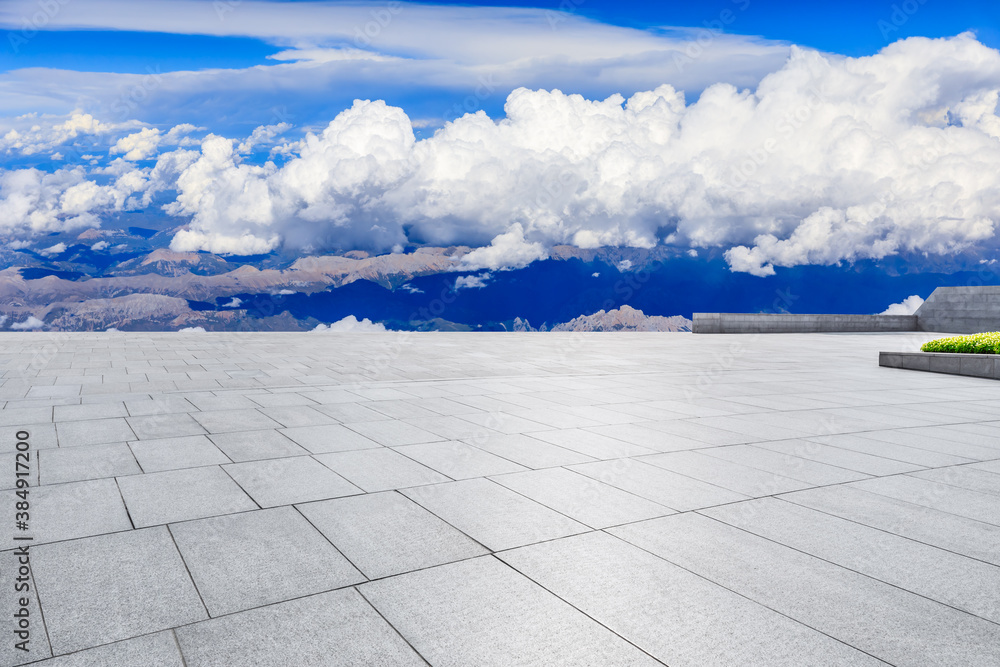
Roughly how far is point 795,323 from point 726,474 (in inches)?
1104

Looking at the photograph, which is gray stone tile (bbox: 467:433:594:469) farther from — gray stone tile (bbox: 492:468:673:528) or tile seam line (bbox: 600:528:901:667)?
tile seam line (bbox: 600:528:901:667)

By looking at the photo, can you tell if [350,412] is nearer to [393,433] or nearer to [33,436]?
[393,433]

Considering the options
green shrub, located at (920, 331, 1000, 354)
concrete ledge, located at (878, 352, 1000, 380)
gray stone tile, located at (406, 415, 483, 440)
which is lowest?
gray stone tile, located at (406, 415, 483, 440)

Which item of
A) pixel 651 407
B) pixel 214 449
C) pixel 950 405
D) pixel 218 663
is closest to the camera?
pixel 218 663

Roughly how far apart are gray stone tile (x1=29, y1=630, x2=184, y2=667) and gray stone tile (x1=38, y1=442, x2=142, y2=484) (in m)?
3.11

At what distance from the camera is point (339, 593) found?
356 cm

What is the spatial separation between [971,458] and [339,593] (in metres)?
6.72

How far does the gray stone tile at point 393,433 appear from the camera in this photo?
722 cm

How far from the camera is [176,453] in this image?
257 inches

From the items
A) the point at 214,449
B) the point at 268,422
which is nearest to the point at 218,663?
the point at 214,449

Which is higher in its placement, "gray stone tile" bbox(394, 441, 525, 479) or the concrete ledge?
the concrete ledge

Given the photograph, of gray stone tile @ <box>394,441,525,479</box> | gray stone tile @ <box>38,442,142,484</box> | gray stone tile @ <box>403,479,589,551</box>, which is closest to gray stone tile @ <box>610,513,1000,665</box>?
gray stone tile @ <box>403,479,589,551</box>

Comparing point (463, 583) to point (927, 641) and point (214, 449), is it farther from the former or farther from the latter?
point (214, 449)

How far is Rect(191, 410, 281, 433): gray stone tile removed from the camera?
7746 millimetres
